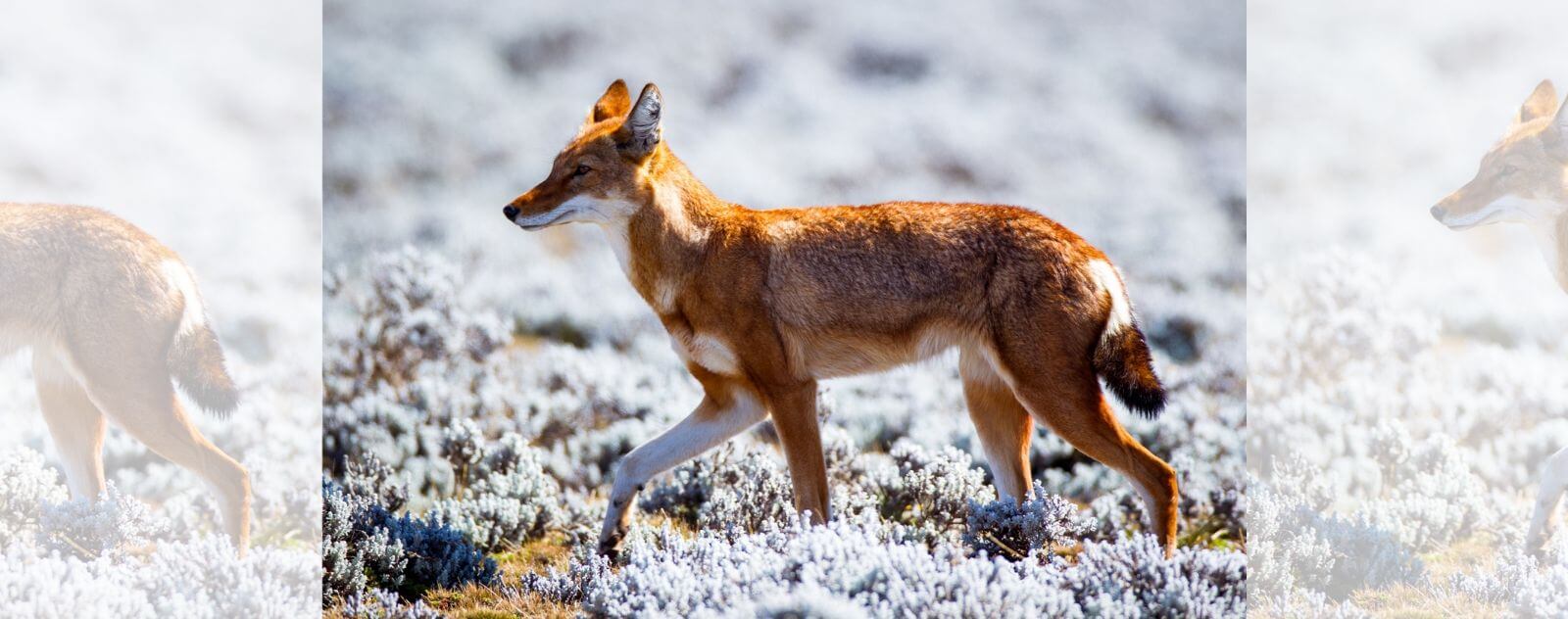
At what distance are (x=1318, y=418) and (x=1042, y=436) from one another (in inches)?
65.2

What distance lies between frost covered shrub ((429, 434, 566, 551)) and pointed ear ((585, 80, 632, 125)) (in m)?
2.40

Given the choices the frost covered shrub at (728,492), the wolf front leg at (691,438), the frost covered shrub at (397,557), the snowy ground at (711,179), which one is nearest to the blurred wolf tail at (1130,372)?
the wolf front leg at (691,438)

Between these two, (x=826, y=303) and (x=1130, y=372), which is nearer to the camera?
(x=1130, y=372)

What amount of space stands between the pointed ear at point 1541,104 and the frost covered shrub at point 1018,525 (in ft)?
9.71

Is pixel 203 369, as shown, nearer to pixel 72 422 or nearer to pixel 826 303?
pixel 72 422

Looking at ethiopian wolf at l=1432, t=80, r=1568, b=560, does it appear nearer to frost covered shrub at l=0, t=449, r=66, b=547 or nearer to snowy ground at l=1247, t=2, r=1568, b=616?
snowy ground at l=1247, t=2, r=1568, b=616

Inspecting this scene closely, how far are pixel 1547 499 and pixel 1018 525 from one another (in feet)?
8.35

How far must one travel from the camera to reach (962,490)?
689cm

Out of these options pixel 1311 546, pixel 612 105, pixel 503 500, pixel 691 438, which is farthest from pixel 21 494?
pixel 1311 546

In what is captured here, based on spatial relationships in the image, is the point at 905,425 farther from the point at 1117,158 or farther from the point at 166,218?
the point at 166,218

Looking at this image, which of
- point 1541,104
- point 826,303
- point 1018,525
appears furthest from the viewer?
point 1541,104

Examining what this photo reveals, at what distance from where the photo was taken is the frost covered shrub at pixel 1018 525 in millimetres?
6004

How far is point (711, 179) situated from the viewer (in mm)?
8680

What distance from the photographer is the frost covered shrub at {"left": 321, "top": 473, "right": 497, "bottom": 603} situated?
6719 mm
